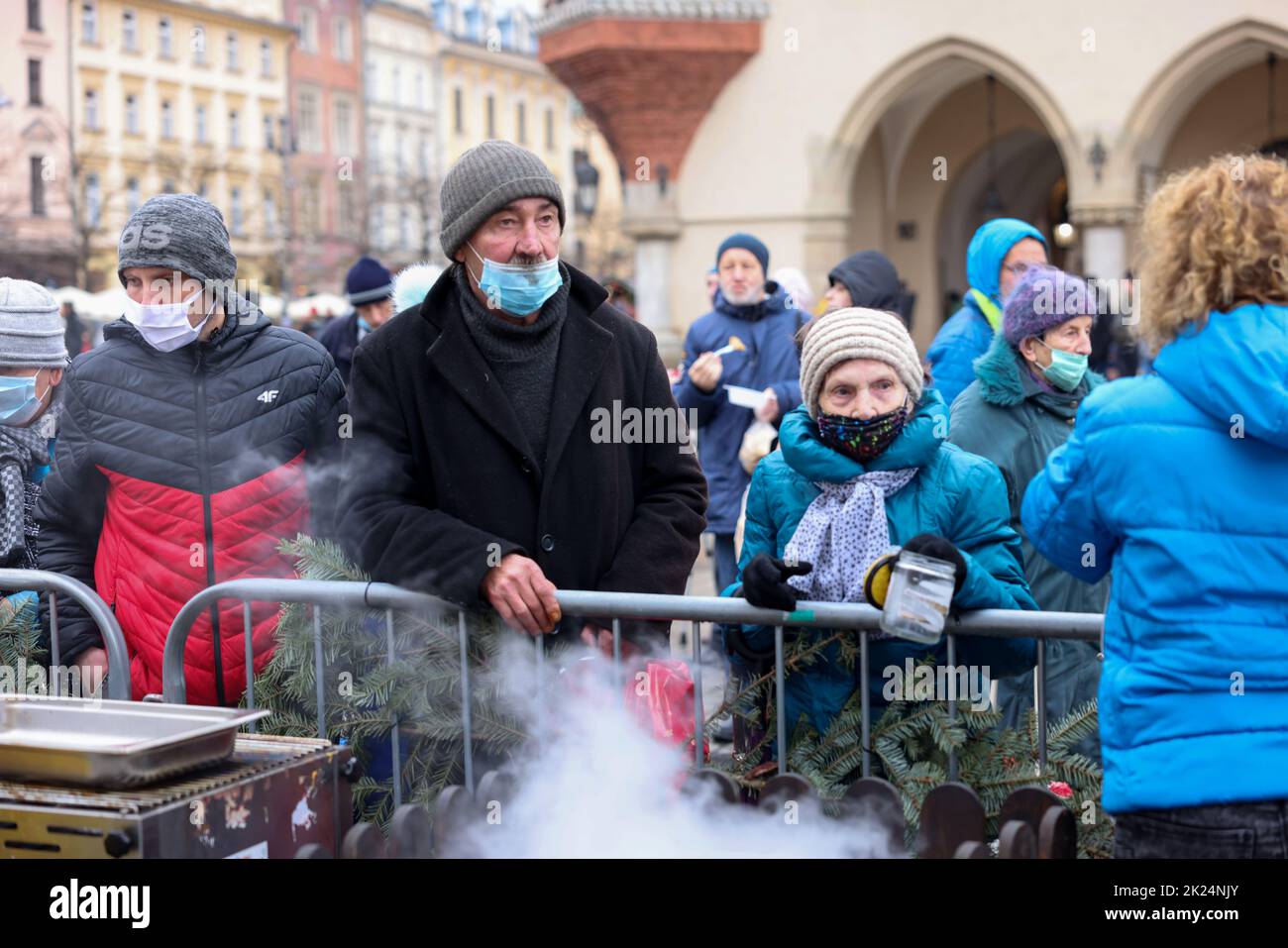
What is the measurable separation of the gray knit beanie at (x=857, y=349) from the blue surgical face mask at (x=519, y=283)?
0.64 meters

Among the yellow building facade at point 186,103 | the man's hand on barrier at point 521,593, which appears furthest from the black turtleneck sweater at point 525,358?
the yellow building facade at point 186,103

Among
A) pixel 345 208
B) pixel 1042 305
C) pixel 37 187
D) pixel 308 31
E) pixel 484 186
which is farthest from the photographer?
pixel 308 31

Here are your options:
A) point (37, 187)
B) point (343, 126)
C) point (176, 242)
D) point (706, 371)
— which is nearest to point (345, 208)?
point (37, 187)

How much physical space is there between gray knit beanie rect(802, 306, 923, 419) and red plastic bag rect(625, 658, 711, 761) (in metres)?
0.75

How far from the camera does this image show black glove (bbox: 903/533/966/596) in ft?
10.5

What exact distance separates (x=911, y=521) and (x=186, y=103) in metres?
63.2

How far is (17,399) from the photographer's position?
4.72m

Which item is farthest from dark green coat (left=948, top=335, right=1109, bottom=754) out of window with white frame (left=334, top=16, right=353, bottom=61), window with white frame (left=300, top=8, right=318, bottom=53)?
window with white frame (left=334, top=16, right=353, bottom=61)

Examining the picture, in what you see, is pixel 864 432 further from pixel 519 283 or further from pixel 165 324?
pixel 165 324

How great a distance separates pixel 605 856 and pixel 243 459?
155 centimetres

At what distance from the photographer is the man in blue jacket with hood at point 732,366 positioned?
7.75 m

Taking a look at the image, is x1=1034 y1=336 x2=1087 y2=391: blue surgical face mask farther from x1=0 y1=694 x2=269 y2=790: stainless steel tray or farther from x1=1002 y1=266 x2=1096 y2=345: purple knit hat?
x1=0 y1=694 x2=269 y2=790: stainless steel tray

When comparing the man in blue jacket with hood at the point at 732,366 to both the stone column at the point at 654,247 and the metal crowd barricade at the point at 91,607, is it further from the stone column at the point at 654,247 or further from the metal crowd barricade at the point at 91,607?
the stone column at the point at 654,247

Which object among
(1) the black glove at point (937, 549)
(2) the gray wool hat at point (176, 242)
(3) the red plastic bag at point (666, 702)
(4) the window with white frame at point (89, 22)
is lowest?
(3) the red plastic bag at point (666, 702)
